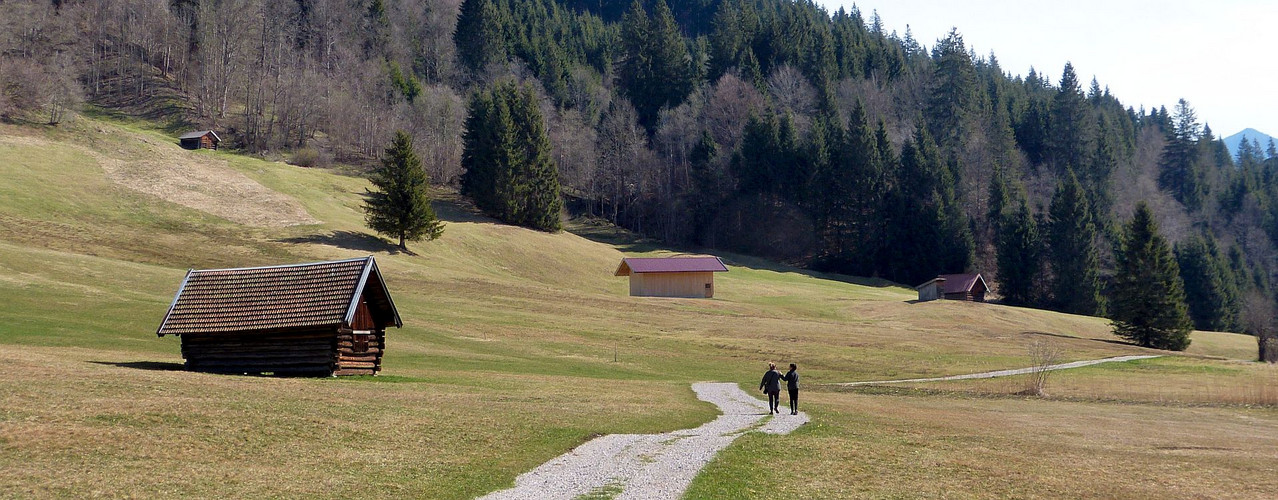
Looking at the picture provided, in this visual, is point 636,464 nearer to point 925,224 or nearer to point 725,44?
point 925,224

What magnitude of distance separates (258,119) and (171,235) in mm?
50993

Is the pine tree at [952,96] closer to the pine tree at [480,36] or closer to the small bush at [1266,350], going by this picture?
the pine tree at [480,36]

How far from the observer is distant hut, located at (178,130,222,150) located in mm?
103688

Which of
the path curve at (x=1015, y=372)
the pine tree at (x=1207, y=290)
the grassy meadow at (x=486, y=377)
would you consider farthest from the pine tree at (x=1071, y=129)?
the path curve at (x=1015, y=372)

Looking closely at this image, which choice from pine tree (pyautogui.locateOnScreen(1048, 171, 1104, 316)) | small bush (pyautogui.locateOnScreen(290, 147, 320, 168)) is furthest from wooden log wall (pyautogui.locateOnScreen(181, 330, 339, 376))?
pine tree (pyautogui.locateOnScreen(1048, 171, 1104, 316))

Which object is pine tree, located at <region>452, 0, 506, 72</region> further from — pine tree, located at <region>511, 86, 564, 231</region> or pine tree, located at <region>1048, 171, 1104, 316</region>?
pine tree, located at <region>1048, 171, 1104, 316</region>

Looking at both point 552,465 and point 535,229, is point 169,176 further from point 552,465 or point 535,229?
point 552,465

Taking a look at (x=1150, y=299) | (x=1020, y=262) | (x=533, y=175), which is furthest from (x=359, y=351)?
(x=1020, y=262)

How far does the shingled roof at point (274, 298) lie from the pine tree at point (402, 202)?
4278 centimetres

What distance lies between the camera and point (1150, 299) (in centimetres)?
7544

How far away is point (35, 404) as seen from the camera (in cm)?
1873

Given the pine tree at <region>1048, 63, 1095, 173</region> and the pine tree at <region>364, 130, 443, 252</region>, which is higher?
the pine tree at <region>1048, 63, 1095, 173</region>

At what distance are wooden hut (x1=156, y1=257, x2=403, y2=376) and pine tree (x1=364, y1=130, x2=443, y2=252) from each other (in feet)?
143

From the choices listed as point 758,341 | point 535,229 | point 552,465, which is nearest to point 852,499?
point 552,465
